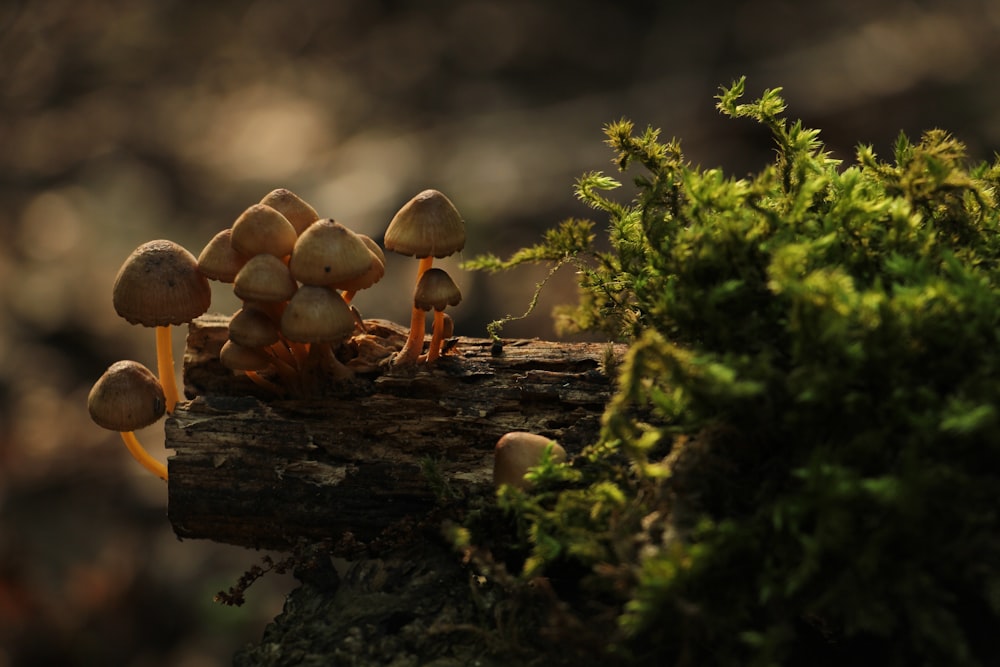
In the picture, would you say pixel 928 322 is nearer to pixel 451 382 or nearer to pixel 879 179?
pixel 879 179

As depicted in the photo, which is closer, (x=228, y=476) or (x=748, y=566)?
(x=748, y=566)

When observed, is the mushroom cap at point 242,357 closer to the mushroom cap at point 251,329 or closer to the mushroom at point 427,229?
the mushroom cap at point 251,329

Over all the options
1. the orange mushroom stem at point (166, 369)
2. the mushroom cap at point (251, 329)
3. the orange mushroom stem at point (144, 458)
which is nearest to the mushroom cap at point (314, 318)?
the mushroom cap at point (251, 329)

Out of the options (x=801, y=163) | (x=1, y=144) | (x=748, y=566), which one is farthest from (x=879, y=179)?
(x=1, y=144)

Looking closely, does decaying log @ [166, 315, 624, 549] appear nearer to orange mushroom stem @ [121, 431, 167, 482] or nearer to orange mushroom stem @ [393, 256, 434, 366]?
orange mushroom stem @ [393, 256, 434, 366]

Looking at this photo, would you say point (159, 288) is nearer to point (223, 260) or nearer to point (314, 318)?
point (223, 260)

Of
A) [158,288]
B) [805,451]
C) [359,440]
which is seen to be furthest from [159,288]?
[805,451]

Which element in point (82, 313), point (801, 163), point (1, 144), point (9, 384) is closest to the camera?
point (801, 163)
